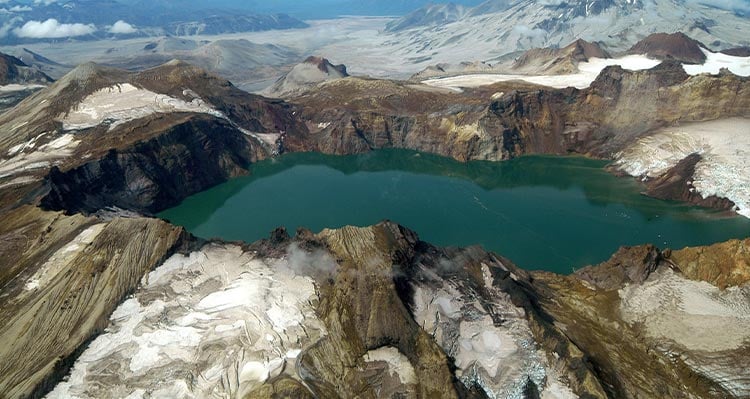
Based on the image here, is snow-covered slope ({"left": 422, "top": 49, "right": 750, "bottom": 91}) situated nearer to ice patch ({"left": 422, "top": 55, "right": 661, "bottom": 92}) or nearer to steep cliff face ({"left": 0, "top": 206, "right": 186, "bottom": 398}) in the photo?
ice patch ({"left": 422, "top": 55, "right": 661, "bottom": 92})

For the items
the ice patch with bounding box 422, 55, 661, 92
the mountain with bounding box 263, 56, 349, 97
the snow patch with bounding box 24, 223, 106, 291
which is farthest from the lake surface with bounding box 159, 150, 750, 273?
the mountain with bounding box 263, 56, 349, 97

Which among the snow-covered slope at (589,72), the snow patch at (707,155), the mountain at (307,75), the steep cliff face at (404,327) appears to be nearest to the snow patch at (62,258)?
the steep cliff face at (404,327)

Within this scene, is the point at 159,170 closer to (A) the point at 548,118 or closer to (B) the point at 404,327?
(B) the point at 404,327

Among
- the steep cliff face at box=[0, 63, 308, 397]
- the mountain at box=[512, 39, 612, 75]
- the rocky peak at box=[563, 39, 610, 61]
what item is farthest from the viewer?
the rocky peak at box=[563, 39, 610, 61]

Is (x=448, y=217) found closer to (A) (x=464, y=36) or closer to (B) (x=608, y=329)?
(B) (x=608, y=329)

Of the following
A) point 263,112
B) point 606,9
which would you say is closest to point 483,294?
point 263,112

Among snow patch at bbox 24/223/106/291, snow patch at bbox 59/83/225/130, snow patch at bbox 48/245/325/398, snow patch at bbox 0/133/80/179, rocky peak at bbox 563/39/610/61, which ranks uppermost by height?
snow patch at bbox 24/223/106/291

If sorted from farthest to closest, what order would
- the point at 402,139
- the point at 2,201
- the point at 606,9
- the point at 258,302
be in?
the point at 606,9, the point at 402,139, the point at 2,201, the point at 258,302
